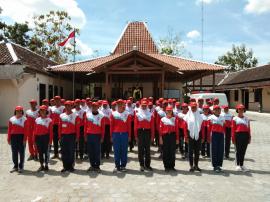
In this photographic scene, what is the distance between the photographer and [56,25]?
4509cm

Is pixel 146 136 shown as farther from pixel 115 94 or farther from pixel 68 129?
pixel 115 94

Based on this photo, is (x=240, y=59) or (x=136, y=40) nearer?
(x=136, y=40)

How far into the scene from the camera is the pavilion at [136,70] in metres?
19.4

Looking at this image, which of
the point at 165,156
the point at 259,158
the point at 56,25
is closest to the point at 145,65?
the point at 259,158

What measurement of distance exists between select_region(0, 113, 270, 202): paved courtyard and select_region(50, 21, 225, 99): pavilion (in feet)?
33.8

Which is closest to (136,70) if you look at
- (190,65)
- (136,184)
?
(190,65)

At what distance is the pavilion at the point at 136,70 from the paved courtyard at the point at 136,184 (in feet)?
33.8

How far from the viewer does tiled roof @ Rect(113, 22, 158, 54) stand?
29797 mm

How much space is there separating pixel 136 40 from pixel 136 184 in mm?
24444

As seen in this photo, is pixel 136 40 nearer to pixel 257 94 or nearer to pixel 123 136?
pixel 257 94

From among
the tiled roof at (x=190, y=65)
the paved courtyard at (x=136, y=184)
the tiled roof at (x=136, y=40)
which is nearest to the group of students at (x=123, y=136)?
the paved courtyard at (x=136, y=184)

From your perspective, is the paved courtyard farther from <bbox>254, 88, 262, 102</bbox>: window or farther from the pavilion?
<bbox>254, 88, 262, 102</bbox>: window

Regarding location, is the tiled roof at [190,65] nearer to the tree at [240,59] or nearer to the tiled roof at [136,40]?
the tiled roof at [136,40]

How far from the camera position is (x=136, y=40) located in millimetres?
30859
